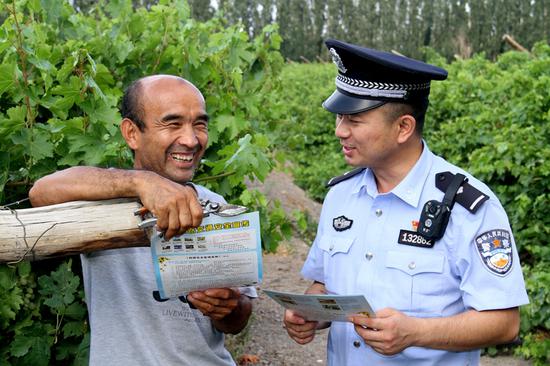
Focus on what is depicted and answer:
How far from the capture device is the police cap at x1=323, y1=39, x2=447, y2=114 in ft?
8.21

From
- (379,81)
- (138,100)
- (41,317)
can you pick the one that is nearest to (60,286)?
(41,317)

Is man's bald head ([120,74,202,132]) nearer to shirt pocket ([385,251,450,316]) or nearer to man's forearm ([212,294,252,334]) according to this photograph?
man's forearm ([212,294,252,334])

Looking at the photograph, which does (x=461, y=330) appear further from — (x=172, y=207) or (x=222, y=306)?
(x=172, y=207)

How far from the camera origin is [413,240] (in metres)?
2.43

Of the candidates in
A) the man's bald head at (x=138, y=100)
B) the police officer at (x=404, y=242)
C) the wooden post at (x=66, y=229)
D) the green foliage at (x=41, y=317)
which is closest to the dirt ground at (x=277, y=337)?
the green foliage at (x=41, y=317)

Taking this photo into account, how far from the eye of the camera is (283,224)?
4.40 metres

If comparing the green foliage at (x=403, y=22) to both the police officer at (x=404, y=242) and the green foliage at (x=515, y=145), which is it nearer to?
the green foliage at (x=515, y=145)

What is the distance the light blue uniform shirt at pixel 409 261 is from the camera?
7.50 ft

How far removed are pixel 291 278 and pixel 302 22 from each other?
54825 millimetres

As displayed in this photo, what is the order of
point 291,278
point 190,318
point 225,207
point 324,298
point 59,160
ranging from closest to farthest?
1. point 225,207
2. point 324,298
3. point 190,318
4. point 59,160
5. point 291,278

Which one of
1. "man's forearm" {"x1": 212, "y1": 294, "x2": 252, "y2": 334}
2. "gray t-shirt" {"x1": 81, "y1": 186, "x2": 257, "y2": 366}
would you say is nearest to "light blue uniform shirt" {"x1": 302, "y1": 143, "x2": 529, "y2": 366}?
"man's forearm" {"x1": 212, "y1": 294, "x2": 252, "y2": 334}

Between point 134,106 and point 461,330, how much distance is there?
127 centimetres

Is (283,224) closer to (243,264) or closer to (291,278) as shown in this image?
(243,264)

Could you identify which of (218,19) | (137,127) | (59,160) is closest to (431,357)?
(137,127)
